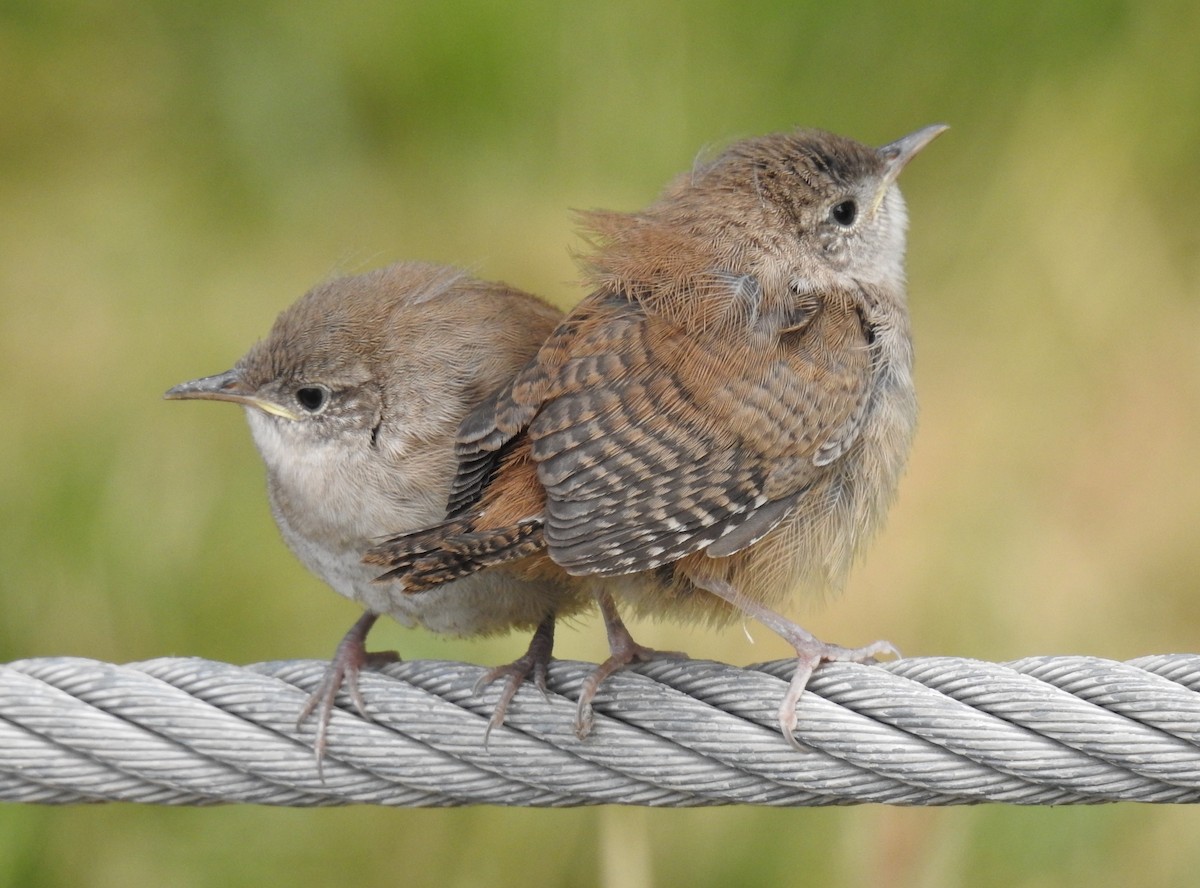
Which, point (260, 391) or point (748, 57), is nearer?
point (260, 391)

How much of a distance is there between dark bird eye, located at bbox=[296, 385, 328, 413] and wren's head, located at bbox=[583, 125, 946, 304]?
0.61 meters

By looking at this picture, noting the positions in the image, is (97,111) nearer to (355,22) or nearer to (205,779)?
(355,22)

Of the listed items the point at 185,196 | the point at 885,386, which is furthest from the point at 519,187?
the point at 885,386

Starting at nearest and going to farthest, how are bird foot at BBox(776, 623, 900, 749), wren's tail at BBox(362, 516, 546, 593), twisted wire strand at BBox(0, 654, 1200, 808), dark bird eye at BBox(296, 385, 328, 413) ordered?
1. twisted wire strand at BBox(0, 654, 1200, 808)
2. bird foot at BBox(776, 623, 900, 749)
3. wren's tail at BBox(362, 516, 546, 593)
4. dark bird eye at BBox(296, 385, 328, 413)

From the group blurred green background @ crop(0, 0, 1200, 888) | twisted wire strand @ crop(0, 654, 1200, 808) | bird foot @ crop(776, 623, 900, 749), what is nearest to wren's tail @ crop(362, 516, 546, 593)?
twisted wire strand @ crop(0, 654, 1200, 808)

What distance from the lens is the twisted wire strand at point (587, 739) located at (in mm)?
2111

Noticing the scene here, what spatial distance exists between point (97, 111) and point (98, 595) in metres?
1.66

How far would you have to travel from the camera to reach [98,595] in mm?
4098

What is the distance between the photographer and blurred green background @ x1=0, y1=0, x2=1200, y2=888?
3836 millimetres

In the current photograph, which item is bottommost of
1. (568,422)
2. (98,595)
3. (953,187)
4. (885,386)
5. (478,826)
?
(478,826)

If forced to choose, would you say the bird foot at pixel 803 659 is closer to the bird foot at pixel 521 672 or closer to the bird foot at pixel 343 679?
the bird foot at pixel 521 672

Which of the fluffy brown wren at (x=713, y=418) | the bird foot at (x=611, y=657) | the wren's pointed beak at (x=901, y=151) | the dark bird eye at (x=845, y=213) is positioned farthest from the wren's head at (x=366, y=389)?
the wren's pointed beak at (x=901, y=151)

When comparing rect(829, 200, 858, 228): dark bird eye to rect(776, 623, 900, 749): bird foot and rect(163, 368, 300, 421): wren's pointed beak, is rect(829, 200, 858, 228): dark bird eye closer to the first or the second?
rect(776, 623, 900, 749): bird foot

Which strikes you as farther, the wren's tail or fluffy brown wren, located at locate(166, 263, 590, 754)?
fluffy brown wren, located at locate(166, 263, 590, 754)
